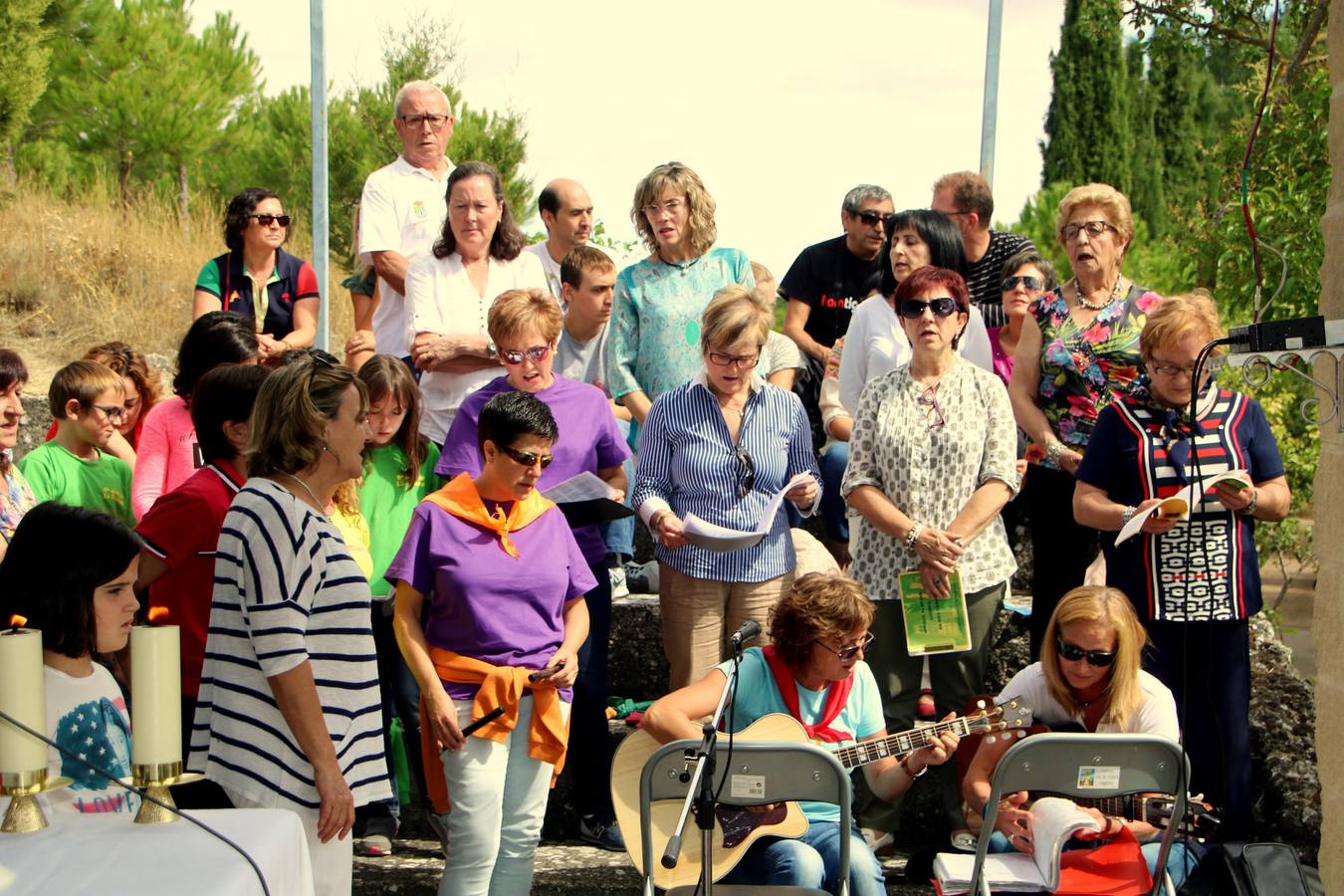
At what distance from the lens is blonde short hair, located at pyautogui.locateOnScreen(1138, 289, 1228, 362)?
4.41 metres

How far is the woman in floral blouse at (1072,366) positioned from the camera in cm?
512

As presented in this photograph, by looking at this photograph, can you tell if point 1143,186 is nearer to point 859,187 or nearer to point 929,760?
point 859,187

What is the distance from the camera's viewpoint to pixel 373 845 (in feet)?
16.5

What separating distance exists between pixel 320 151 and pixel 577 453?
4.10 metres

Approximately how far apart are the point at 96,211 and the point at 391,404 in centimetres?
1103

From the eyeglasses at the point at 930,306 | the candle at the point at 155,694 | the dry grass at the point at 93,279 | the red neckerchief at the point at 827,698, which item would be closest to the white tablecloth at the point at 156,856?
the candle at the point at 155,694

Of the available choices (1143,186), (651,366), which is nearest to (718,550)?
(651,366)

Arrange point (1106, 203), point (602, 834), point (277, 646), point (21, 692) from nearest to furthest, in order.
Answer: point (21, 692) < point (277, 646) < point (602, 834) < point (1106, 203)

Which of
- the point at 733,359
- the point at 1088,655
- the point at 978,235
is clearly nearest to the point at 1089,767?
the point at 1088,655

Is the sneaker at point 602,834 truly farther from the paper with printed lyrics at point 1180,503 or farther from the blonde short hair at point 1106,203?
the blonde short hair at point 1106,203

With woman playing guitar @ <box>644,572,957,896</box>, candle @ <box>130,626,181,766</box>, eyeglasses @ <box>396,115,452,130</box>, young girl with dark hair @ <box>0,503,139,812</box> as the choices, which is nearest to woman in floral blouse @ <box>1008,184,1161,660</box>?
woman playing guitar @ <box>644,572,957,896</box>

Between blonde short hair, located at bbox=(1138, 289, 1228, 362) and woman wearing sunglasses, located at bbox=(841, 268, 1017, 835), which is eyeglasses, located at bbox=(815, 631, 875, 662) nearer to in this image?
woman wearing sunglasses, located at bbox=(841, 268, 1017, 835)

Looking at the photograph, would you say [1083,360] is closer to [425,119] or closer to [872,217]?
[872,217]

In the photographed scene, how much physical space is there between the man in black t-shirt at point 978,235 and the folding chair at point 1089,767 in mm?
2750
